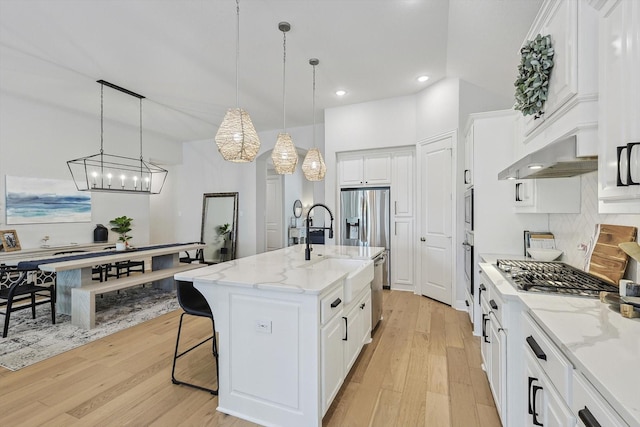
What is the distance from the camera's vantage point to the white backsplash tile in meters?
1.65

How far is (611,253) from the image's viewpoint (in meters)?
1.66

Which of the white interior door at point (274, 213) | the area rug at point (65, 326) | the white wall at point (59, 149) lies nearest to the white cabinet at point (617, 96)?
the area rug at point (65, 326)

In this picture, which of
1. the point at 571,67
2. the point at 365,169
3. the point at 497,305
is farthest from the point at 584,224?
the point at 365,169

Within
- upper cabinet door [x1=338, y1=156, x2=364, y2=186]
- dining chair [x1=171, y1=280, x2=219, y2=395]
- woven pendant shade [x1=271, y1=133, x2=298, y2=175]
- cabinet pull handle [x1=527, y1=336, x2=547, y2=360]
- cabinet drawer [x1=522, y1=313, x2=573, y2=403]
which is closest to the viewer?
cabinet drawer [x1=522, y1=313, x2=573, y2=403]

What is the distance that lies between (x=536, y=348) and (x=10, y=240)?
6315 millimetres

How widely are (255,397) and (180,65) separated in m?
3.76

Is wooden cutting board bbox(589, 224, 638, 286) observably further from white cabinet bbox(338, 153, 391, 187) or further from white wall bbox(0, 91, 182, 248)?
white wall bbox(0, 91, 182, 248)

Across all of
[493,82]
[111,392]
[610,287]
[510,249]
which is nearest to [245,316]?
[111,392]

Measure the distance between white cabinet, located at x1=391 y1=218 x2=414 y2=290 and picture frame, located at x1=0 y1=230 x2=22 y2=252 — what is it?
18.8ft

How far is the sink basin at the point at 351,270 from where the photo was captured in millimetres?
2082

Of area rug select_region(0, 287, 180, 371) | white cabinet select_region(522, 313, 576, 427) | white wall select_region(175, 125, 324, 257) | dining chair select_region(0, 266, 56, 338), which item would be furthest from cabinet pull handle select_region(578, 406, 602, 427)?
white wall select_region(175, 125, 324, 257)

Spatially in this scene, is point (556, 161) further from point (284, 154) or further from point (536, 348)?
point (284, 154)

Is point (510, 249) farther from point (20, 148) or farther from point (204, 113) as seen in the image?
point (20, 148)

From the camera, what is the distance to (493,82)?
3564mm
